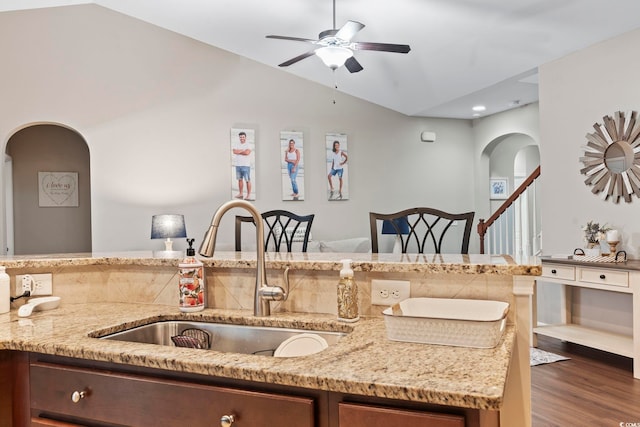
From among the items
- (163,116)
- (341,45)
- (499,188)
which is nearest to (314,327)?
(341,45)

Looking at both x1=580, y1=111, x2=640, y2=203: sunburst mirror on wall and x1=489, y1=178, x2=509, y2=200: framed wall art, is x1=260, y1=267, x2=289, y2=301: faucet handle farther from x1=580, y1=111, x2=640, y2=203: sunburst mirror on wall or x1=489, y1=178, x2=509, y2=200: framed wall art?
→ x1=489, y1=178, x2=509, y2=200: framed wall art

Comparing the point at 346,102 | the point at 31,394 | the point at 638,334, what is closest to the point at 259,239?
the point at 31,394

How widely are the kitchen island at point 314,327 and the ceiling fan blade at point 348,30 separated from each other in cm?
209

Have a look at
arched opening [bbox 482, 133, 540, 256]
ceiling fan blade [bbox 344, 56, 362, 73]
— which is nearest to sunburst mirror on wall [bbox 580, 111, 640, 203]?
arched opening [bbox 482, 133, 540, 256]

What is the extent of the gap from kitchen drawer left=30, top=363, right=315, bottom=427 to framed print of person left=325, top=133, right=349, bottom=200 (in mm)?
4819

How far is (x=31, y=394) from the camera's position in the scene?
128 centimetres

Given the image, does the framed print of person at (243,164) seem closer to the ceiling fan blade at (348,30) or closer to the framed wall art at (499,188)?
the ceiling fan blade at (348,30)

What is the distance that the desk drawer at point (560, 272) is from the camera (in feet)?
12.6

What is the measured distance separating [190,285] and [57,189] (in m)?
5.44

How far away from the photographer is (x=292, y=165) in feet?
19.1

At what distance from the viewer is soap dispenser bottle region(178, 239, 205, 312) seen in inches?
63.5

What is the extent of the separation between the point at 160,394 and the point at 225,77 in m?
4.95

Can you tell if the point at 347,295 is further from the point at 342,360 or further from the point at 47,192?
the point at 47,192

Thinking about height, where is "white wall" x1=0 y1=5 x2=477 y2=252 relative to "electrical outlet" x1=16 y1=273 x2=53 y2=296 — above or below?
above
